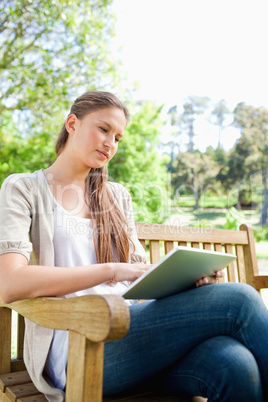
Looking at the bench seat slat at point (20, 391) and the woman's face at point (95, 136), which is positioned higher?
the woman's face at point (95, 136)

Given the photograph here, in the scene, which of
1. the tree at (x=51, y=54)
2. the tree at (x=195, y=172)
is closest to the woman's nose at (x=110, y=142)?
the tree at (x=51, y=54)

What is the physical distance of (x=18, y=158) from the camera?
802cm

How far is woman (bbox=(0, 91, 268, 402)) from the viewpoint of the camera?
0.96m

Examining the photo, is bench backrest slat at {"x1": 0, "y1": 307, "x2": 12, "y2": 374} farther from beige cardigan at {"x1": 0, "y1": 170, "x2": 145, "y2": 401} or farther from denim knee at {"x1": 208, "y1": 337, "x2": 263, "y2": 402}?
denim knee at {"x1": 208, "y1": 337, "x2": 263, "y2": 402}

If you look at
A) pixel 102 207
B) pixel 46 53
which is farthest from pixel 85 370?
pixel 46 53

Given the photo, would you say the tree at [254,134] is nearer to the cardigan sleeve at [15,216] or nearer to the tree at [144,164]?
the tree at [144,164]

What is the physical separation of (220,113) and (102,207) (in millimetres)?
11749

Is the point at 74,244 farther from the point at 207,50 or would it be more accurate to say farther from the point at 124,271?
the point at 207,50

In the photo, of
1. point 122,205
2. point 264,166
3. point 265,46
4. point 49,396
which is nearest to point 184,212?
point 264,166

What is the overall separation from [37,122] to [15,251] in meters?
5.73

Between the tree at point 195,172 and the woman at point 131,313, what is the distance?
9676mm

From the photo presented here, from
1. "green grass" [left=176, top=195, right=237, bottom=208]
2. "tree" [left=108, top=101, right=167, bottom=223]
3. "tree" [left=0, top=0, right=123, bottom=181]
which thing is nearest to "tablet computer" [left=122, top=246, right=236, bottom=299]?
"tree" [left=0, top=0, right=123, bottom=181]

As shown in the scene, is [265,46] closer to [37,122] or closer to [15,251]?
[37,122]

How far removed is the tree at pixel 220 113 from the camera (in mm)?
12320
